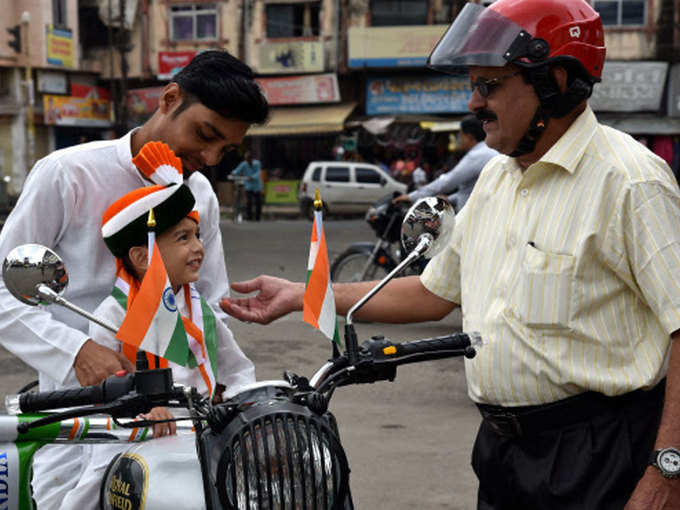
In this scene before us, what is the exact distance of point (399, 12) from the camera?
93.7 feet

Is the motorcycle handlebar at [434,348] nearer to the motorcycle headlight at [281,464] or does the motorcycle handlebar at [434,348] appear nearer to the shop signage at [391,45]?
the motorcycle headlight at [281,464]

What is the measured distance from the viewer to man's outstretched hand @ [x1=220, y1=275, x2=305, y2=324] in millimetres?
2334

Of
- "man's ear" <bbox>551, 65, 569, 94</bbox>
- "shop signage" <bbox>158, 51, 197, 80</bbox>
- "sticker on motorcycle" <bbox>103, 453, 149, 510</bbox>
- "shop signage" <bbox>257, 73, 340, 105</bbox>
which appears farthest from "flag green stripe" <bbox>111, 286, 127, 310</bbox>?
"shop signage" <bbox>158, 51, 197, 80</bbox>

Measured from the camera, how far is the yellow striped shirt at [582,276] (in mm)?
1928

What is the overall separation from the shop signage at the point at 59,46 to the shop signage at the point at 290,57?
6.45m

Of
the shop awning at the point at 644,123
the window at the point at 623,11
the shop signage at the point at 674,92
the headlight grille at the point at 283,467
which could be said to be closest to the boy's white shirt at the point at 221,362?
the headlight grille at the point at 283,467

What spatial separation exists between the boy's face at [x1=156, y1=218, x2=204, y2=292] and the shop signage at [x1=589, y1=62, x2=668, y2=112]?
2543cm

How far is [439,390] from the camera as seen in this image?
6.19 m

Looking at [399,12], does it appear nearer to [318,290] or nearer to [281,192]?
[281,192]

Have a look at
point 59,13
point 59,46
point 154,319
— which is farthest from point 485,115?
point 59,13

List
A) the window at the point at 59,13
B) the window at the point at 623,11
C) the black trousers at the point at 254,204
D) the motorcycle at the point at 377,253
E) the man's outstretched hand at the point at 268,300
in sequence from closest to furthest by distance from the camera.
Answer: the man's outstretched hand at the point at 268,300 → the motorcycle at the point at 377,253 → the black trousers at the point at 254,204 → the window at the point at 623,11 → the window at the point at 59,13

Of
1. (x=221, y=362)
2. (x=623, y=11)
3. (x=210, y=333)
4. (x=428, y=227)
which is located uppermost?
(x=623, y=11)

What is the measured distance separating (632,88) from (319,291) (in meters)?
26.6

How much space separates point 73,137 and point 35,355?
103ft
